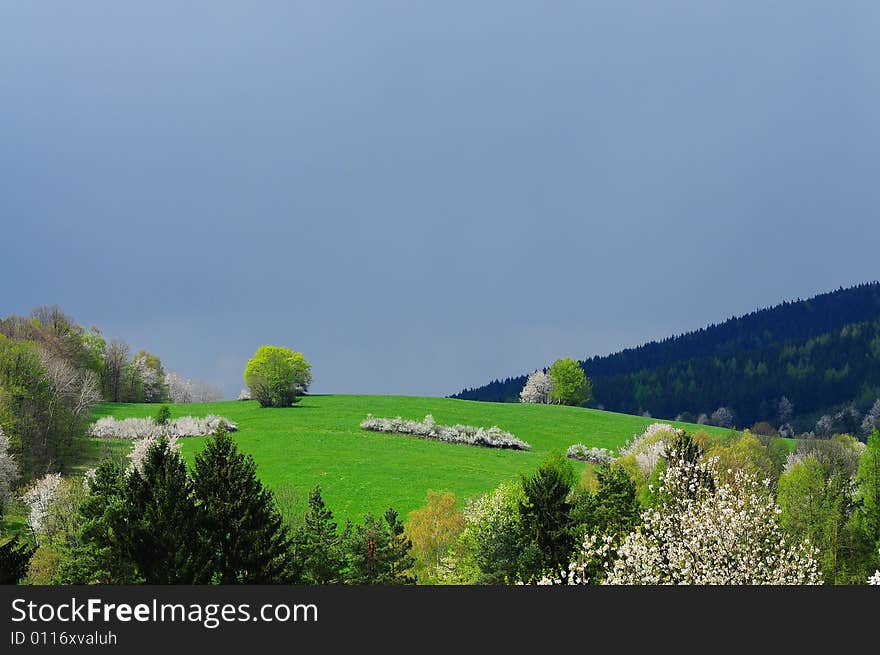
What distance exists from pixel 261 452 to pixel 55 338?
131ft

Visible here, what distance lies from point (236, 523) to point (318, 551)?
5472 millimetres

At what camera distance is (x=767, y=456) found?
84688 mm

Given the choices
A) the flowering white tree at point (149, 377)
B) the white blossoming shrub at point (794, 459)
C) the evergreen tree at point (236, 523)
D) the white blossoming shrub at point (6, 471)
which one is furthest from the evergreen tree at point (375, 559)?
the flowering white tree at point (149, 377)

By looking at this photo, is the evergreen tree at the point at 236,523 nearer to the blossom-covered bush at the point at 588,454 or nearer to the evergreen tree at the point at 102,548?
the evergreen tree at the point at 102,548

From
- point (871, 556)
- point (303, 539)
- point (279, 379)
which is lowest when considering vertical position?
point (871, 556)

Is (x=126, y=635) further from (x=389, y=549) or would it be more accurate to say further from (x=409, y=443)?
(x=409, y=443)

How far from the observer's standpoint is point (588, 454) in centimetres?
9944

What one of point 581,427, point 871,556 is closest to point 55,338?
point 581,427

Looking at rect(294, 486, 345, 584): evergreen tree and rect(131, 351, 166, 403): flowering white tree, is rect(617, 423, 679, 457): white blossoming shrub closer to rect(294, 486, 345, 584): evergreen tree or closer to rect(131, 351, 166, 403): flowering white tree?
rect(294, 486, 345, 584): evergreen tree

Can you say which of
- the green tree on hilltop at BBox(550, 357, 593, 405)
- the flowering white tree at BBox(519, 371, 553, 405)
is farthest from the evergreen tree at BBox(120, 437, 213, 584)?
the flowering white tree at BBox(519, 371, 553, 405)

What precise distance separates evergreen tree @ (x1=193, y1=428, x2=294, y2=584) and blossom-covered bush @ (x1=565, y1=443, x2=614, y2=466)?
61287mm

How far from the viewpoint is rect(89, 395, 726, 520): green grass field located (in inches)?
2859

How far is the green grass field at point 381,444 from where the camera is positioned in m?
72.6

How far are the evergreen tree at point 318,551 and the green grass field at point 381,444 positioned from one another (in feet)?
63.1
